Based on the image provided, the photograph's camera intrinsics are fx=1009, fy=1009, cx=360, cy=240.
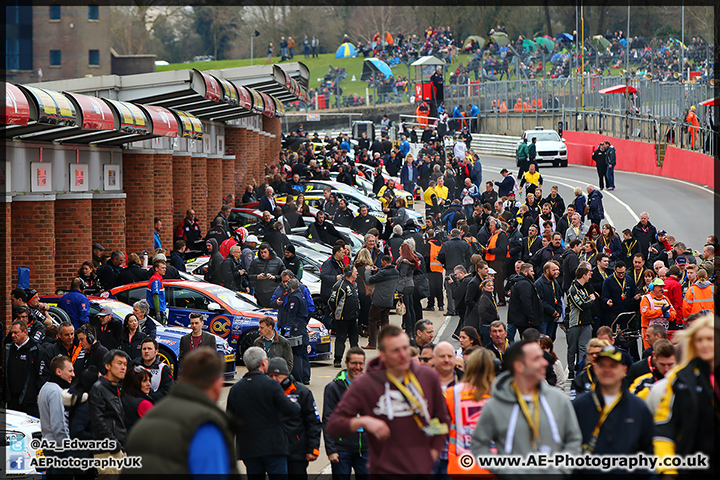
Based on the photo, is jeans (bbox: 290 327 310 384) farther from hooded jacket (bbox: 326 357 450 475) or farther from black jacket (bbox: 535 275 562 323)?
hooded jacket (bbox: 326 357 450 475)

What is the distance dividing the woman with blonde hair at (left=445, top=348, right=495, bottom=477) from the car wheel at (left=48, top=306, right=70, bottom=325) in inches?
337

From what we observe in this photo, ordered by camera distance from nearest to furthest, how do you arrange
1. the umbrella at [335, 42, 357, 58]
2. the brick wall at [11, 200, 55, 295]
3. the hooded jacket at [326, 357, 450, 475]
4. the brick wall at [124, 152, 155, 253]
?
the hooded jacket at [326, 357, 450, 475]
the brick wall at [11, 200, 55, 295]
the brick wall at [124, 152, 155, 253]
the umbrella at [335, 42, 357, 58]

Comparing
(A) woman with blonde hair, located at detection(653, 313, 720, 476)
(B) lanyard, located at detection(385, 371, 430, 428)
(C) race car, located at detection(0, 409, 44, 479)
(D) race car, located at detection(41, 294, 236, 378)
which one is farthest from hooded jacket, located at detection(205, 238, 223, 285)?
(A) woman with blonde hair, located at detection(653, 313, 720, 476)

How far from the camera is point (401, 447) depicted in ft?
19.9

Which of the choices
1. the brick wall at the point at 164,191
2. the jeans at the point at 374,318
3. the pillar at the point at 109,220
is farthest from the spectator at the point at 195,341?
the brick wall at the point at 164,191

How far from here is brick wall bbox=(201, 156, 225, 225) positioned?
28.2 meters

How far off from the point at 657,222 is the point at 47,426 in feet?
73.2

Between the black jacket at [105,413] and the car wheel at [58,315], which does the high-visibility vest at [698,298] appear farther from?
the car wheel at [58,315]

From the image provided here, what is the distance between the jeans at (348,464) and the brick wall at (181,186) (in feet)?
55.3

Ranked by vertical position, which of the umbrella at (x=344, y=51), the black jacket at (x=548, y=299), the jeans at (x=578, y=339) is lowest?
the jeans at (x=578, y=339)

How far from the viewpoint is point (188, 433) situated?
494 cm

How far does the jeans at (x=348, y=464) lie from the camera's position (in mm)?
8711

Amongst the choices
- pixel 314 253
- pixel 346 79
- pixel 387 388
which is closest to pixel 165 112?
pixel 314 253

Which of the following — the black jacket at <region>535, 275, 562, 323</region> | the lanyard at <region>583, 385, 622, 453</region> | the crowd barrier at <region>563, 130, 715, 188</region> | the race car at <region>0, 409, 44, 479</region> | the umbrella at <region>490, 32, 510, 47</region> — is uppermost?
the umbrella at <region>490, 32, 510, 47</region>
